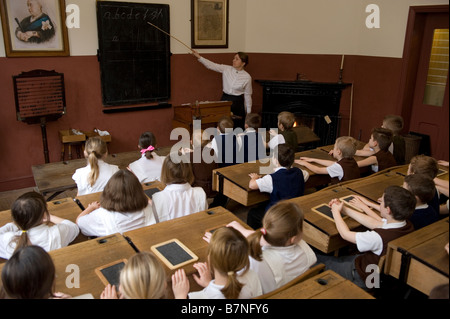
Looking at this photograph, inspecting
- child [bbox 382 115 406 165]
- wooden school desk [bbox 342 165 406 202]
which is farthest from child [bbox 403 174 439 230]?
child [bbox 382 115 406 165]

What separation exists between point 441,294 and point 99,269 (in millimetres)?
1551

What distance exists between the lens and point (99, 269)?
209cm

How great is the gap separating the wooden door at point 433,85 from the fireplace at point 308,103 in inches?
45.9

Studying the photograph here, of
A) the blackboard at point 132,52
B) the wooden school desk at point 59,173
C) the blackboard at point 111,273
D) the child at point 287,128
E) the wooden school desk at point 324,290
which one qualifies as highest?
the blackboard at point 132,52

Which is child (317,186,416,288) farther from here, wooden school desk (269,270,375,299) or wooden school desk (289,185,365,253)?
wooden school desk (269,270,375,299)

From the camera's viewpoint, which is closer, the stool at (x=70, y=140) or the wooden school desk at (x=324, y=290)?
the wooden school desk at (x=324, y=290)

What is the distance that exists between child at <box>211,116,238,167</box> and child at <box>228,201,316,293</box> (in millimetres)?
2208

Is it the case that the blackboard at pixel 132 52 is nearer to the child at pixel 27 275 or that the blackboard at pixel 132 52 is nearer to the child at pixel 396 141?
the child at pixel 396 141

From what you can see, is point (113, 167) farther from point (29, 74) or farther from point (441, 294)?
point (441, 294)

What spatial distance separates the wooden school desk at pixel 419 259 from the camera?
2.13 metres

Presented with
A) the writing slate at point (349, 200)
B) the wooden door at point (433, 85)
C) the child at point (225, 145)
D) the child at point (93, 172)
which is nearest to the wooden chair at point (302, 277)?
the writing slate at point (349, 200)
